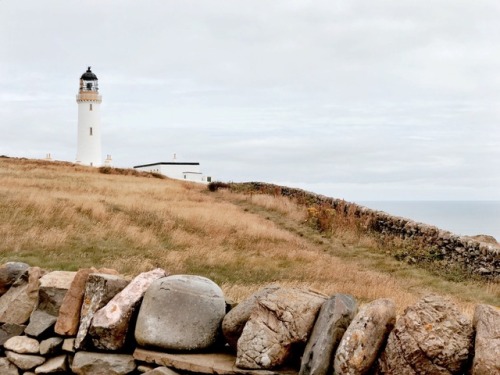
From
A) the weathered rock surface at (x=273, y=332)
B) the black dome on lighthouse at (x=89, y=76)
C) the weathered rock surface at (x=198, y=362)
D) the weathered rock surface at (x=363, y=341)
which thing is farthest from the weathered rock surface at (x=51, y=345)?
the black dome on lighthouse at (x=89, y=76)

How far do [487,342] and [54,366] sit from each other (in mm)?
4407

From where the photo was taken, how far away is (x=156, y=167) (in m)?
69.6

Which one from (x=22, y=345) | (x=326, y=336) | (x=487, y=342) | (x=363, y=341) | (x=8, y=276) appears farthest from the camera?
(x=8, y=276)

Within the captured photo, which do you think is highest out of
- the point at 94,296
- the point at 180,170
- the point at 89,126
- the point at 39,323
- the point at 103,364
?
the point at 89,126

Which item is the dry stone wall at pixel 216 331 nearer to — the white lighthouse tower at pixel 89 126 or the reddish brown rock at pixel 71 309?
the reddish brown rock at pixel 71 309

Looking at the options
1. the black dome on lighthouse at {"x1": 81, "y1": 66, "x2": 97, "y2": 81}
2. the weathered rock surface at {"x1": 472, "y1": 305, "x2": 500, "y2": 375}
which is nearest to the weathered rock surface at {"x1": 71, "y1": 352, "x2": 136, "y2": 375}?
the weathered rock surface at {"x1": 472, "y1": 305, "x2": 500, "y2": 375}

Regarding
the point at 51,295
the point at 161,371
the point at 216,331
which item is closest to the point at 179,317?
the point at 216,331

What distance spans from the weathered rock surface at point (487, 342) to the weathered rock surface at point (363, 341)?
0.77 m

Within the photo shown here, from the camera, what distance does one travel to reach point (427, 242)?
1816 cm

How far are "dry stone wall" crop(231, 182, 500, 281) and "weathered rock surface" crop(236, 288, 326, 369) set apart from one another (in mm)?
10532

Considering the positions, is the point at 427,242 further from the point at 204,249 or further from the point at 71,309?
the point at 71,309

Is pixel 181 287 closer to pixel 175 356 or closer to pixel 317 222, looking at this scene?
pixel 175 356

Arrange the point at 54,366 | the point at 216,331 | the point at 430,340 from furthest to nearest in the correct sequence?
1. the point at 54,366
2. the point at 216,331
3. the point at 430,340

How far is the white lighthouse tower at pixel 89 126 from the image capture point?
70.4 metres
